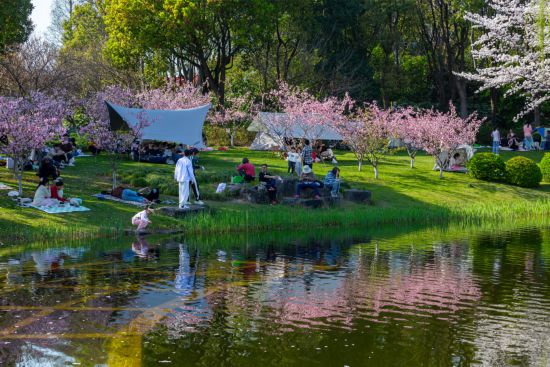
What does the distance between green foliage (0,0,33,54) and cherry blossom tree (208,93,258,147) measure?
14560 millimetres

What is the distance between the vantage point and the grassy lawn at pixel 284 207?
24625 mm

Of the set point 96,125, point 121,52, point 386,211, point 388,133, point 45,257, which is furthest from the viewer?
point 121,52

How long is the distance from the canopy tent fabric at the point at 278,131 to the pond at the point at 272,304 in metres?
21.4

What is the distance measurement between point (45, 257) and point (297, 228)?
33.4 feet

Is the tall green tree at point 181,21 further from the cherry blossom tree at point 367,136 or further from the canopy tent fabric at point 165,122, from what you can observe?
the cherry blossom tree at point 367,136

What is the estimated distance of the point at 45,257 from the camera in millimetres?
20297

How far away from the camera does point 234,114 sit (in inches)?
2216

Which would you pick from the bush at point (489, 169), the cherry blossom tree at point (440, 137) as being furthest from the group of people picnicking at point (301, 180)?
the bush at point (489, 169)

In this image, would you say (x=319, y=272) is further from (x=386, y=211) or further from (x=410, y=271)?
(x=386, y=211)

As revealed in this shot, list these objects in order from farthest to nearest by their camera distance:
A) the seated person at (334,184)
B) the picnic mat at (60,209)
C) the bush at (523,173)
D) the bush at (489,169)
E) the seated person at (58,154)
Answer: the bush at (489,169)
the bush at (523,173)
the seated person at (58,154)
the seated person at (334,184)
the picnic mat at (60,209)

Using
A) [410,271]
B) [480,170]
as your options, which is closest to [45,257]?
[410,271]

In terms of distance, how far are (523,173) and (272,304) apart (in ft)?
90.6

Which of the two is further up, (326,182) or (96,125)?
(96,125)

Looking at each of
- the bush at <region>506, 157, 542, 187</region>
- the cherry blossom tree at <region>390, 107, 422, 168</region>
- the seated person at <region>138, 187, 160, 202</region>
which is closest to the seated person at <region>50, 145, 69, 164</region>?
the seated person at <region>138, 187, 160, 202</region>
